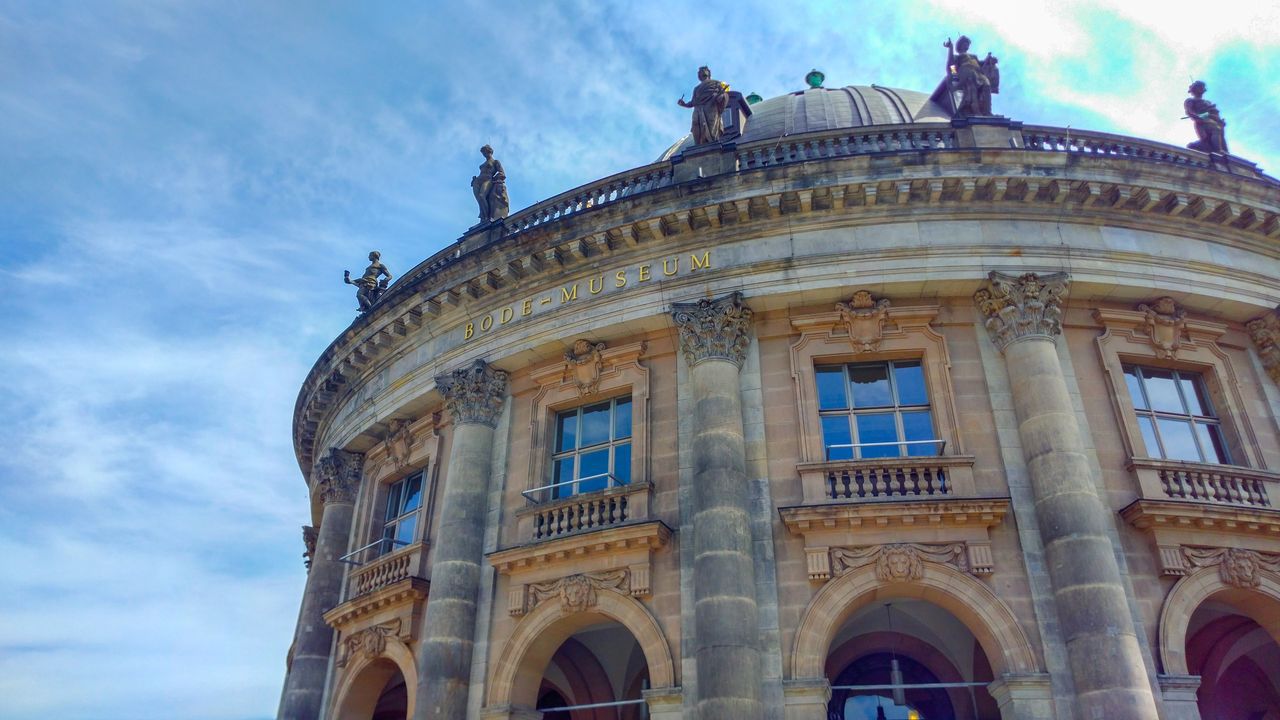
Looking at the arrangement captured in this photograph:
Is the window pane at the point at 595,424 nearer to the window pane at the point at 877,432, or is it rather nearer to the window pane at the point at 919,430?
the window pane at the point at 877,432

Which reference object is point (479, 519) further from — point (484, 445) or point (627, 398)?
point (627, 398)

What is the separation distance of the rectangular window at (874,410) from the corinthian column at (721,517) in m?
1.75

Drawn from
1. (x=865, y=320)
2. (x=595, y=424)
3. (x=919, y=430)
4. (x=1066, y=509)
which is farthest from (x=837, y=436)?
(x=595, y=424)

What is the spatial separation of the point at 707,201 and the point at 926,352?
5116 mm

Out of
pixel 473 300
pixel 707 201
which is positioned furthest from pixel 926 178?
pixel 473 300

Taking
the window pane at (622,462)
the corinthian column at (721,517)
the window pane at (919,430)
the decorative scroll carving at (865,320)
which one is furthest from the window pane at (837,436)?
the window pane at (622,462)

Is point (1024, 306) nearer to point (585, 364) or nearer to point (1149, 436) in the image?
point (1149, 436)

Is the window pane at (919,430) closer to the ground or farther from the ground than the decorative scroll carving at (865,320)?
closer to the ground

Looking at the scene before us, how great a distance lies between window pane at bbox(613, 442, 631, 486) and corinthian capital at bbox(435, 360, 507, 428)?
9.87ft

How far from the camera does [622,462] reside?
18484 millimetres

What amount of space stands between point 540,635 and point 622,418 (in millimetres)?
4541

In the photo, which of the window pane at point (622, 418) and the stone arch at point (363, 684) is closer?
the window pane at point (622, 418)

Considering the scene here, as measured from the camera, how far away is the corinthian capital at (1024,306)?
1727 cm

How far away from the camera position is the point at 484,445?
19656 millimetres
